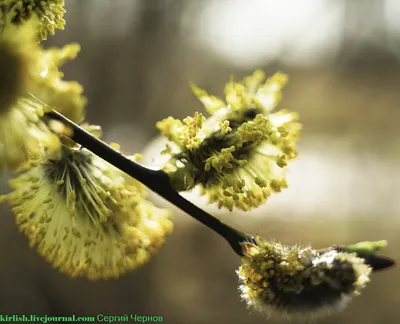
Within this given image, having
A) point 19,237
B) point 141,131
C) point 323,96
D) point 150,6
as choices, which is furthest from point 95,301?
point 323,96

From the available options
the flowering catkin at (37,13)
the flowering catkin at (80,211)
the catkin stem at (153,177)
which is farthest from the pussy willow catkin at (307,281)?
the flowering catkin at (37,13)

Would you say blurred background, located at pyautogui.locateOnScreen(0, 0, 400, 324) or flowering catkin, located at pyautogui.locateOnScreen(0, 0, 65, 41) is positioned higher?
blurred background, located at pyautogui.locateOnScreen(0, 0, 400, 324)

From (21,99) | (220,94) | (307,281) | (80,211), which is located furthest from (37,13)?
(220,94)

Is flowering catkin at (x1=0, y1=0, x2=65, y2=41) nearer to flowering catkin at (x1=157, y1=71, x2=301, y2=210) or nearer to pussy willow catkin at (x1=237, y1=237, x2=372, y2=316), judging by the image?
flowering catkin at (x1=157, y1=71, x2=301, y2=210)

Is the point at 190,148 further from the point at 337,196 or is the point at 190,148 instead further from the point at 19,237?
the point at 337,196

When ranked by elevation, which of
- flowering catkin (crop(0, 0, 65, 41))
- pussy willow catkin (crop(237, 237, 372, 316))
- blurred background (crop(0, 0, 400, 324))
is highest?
blurred background (crop(0, 0, 400, 324))

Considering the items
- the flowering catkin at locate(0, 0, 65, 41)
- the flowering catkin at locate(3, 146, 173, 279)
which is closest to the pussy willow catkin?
the flowering catkin at locate(3, 146, 173, 279)

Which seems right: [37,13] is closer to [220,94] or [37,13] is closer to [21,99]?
[21,99]
